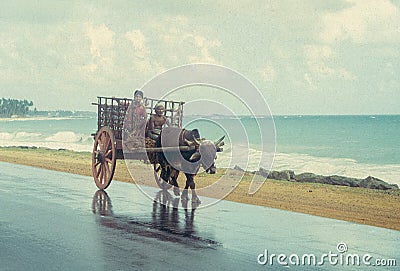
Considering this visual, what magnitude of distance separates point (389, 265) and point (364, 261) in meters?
0.37

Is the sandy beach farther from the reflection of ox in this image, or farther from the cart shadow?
the cart shadow

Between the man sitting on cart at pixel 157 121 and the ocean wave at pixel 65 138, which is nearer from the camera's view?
the man sitting on cart at pixel 157 121

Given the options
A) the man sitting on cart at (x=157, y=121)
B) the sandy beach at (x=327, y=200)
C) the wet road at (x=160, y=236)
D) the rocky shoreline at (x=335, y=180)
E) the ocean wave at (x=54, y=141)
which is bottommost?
the wet road at (x=160, y=236)

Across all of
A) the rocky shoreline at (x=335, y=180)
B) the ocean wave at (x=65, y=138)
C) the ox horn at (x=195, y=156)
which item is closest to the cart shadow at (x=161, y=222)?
the ox horn at (x=195, y=156)

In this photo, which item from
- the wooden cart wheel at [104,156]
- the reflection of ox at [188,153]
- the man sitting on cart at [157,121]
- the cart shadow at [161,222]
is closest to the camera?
the cart shadow at [161,222]

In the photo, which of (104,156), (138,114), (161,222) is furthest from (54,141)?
(161,222)

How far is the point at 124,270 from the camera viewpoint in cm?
862

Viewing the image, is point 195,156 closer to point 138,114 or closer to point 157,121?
point 157,121

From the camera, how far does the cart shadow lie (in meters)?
11.0

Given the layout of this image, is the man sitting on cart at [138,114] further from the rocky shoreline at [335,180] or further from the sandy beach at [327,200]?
the rocky shoreline at [335,180]

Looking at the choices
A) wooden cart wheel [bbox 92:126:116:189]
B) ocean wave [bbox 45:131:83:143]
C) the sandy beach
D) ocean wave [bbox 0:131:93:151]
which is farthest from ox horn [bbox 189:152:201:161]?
ocean wave [bbox 45:131:83:143]

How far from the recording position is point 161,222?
12664 millimetres

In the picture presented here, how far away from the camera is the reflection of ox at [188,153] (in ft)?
48.8

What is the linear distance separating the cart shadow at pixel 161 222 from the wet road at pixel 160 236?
2 cm
